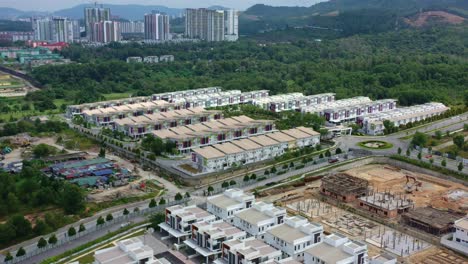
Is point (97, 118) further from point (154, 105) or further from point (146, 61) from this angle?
point (146, 61)

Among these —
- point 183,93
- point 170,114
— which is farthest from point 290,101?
point 170,114

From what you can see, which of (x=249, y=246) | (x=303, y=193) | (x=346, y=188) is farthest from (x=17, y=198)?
(x=346, y=188)

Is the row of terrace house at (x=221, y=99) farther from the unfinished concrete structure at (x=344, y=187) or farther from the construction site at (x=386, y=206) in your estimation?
the unfinished concrete structure at (x=344, y=187)

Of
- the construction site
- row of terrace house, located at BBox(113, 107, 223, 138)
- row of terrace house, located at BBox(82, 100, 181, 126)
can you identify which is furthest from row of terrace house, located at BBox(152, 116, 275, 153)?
the construction site

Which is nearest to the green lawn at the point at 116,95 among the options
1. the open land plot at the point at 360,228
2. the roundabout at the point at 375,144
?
the roundabout at the point at 375,144

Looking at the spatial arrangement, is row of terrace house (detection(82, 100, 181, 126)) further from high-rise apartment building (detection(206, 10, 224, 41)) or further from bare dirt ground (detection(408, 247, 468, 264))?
high-rise apartment building (detection(206, 10, 224, 41))

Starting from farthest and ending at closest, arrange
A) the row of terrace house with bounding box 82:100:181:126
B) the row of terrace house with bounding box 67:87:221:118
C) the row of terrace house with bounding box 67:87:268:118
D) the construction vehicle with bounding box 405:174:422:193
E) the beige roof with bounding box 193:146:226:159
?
the row of terrace house with bounding box 67:87:221:118
the row of terrace house with bounding box 67:87:268:118
the row of terrace house with bounding box 82:100:181:126
the beige roof with bounding box 193:146:226:159
the construction vehicle with bounding box 405:174:422:193
